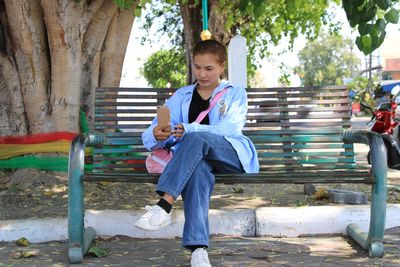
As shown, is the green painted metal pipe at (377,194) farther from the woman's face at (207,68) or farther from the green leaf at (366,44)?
the woman's face at (207,68)

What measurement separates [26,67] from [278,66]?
63.2 feet

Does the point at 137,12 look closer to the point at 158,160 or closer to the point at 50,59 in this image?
the point at 50,59

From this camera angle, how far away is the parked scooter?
807 centimetres

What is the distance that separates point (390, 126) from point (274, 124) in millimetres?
4901

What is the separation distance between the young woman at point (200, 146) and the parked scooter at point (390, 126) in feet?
15.4

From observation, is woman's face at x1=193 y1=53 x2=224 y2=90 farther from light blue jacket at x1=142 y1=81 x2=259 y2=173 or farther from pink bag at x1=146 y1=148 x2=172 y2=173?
pink bag at x1=146 y1=148 x2=172 y2=173

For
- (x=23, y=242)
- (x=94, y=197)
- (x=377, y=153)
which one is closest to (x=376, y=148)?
(x=377, y=153)

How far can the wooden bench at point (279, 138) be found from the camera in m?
3.66

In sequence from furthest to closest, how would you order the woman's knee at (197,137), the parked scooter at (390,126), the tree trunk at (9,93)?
the parked scooter at (390,126) → the tree trunk at (9,93) → the woman's knee at (197,137)

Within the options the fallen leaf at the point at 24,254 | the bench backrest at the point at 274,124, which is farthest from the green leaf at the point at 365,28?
the fallen leaf at the point at 24,254

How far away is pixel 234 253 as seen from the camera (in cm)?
391

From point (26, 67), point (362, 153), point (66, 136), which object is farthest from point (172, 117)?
point (362, 153)

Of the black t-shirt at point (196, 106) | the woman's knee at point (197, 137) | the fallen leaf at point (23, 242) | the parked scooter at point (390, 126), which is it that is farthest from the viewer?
the parked scooter at point (390, 126)

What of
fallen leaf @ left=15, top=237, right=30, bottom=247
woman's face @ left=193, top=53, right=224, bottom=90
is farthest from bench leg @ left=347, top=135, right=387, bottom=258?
fallen leaf @ left=15, top=237, right=30, bottom=247
